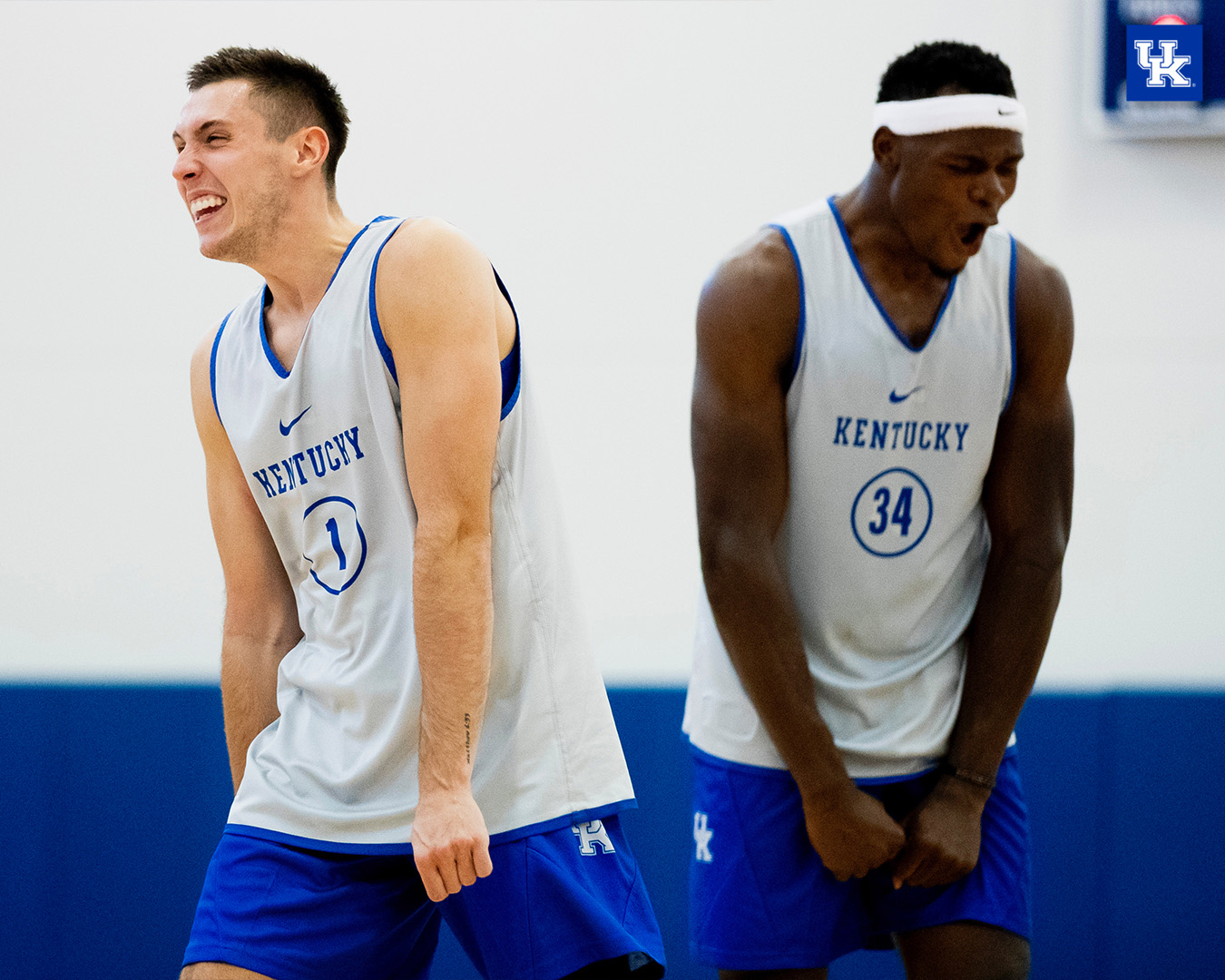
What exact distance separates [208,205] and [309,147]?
0.46ft

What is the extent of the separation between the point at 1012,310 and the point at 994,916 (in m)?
0.73

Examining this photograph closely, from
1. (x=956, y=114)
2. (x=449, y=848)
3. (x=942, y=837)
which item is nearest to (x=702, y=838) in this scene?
(x=942, y=837)

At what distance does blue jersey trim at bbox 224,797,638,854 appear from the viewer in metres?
1.39

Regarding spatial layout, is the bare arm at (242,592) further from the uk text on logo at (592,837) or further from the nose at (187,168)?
the uk text on logo at (592,837)

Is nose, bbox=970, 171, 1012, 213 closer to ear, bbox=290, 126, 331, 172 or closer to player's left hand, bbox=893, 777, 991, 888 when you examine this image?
player's left hand, bbox=893, 777, 991, 888

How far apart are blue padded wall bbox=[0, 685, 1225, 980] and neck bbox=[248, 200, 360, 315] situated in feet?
4.00

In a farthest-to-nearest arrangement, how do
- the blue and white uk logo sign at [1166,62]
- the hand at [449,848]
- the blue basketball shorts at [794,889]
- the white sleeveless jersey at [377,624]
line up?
1. the blue and white uk logo sign at [1166,62]
2. the blue basketball shorts at [794,889]
3. the white sleeveless jersey at [377,624]
4. the hand at [449,848]

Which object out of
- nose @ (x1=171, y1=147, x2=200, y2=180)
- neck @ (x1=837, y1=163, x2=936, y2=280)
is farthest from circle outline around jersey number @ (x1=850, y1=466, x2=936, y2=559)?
nose @ (x1=171, y1=147, x2=200, y2=180)

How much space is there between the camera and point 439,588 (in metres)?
1.33

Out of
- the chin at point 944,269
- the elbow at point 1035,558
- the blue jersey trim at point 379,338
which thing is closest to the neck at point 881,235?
the chin at point 944,269

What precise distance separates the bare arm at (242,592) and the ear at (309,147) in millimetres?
272

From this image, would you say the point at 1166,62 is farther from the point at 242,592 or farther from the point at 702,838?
the point at 242,592

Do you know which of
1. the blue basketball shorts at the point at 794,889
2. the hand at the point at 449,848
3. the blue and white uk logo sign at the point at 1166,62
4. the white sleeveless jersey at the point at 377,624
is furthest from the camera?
the blue and white uk logo sign at the point at 1166,62

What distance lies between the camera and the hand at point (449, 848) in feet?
4.25
